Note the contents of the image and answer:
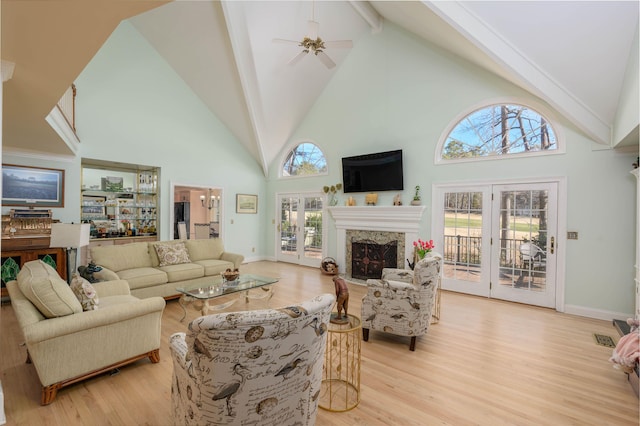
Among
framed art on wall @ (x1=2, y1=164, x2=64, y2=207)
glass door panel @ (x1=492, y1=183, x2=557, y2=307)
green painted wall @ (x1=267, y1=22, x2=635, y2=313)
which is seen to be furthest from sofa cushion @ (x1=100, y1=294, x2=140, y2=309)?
glass door panel @ (x1=492, y1=183, x2=557, y2=307)

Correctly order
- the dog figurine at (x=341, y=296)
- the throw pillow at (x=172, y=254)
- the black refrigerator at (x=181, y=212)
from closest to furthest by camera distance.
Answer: the dog figurine at (x=341, y=296) < the throw pillow at (x=172, y=254) < the black refrigerator at (x=181, y=212)

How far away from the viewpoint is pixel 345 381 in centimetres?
238

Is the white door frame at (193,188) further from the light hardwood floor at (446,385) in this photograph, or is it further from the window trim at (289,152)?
the light hardwood floor at (446,385)

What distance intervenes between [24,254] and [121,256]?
4.36 ft

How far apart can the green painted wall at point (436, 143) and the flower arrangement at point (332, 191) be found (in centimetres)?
16

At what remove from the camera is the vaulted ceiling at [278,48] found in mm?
1845

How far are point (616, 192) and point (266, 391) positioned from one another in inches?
194

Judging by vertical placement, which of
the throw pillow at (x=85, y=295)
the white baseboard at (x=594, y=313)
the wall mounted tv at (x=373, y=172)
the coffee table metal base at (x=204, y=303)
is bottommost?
the white baseboard at (x=594, y=313)

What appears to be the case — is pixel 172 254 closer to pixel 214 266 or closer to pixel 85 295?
pixel 214 266

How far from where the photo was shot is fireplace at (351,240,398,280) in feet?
18.9

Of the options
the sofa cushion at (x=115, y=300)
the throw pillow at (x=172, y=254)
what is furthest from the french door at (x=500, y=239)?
the sofa cushion at (x=115, y=300)

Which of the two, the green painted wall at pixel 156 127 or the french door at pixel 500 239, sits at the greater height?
the green painted wall at pixel 156 127

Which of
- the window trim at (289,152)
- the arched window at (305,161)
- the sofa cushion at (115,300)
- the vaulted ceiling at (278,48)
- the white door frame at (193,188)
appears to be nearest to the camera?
the vaulted ceiling at (278,48)

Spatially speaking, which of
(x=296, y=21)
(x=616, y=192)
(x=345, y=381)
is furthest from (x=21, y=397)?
(x=616, y=192)
